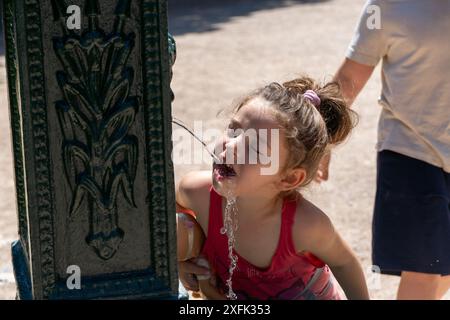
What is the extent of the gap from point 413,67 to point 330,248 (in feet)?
2.27

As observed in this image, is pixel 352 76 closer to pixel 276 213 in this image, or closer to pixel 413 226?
pixel 413 226

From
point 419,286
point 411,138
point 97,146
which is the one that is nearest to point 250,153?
point 97,146

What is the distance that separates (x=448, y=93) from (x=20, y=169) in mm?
1359

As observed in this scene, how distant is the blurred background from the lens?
188 inches

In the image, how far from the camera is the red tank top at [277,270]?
2680 mm

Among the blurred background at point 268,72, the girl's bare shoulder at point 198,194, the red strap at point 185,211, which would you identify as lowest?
the blurred background at point 268,72

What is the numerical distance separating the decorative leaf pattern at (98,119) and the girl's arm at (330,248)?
2.29ft

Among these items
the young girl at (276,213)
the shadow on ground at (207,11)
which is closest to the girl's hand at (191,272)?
the young girl at (276,213)

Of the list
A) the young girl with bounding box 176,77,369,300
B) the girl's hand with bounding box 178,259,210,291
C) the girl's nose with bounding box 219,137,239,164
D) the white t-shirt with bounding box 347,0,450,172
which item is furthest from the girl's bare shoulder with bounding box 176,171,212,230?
the white t-shirt with bounding box 347,0,450,172

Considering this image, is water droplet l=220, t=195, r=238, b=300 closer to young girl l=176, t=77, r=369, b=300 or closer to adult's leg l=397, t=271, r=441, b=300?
young girl l=176, t=77, r=369, b=300

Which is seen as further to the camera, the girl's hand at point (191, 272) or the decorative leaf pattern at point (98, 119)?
the girl's hand at point (191, 272)

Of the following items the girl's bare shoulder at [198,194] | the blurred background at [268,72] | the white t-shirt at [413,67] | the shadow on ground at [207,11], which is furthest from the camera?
the shadow on ground at [207,11]

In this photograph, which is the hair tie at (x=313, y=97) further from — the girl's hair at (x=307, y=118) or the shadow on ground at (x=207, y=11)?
the shadow on ground at (x=207, y=11)

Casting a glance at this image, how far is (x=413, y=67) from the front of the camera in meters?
3.01
